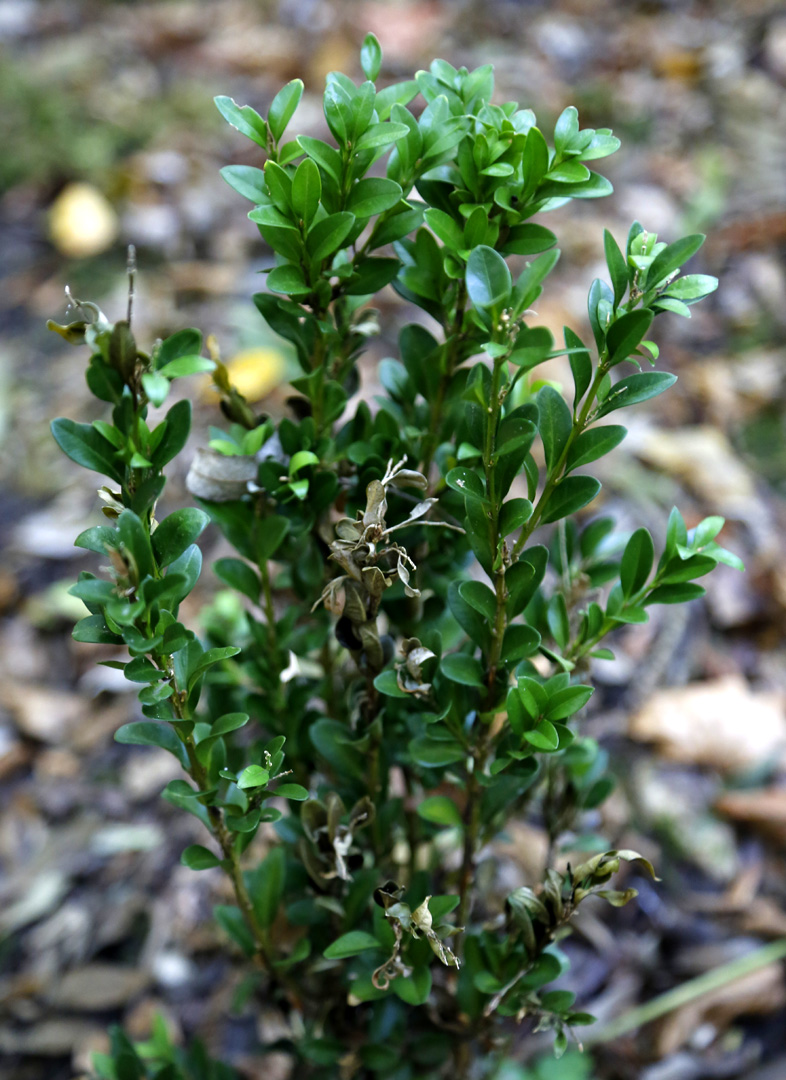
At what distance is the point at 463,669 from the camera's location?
73 cm

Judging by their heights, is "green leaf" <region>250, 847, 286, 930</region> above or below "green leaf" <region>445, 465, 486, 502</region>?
below

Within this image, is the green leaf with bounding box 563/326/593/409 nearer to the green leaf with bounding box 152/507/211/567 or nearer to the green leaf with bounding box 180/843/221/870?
the green leaf with bounding box 152/507/211/567

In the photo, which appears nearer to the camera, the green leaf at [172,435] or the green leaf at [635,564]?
the green leaf at [172,435]

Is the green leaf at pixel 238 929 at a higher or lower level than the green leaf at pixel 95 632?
lower

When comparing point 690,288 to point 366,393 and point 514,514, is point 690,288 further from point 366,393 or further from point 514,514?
point 366,393

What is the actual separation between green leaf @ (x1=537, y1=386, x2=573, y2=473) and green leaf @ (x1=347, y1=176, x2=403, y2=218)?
19 cm

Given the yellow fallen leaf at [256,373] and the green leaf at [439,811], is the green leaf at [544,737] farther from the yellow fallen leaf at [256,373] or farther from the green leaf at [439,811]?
the yellow fallen leaf at [256,373]

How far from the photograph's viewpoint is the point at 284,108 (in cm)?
70

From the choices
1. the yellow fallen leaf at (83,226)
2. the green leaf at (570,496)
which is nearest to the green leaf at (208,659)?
the green leaf at (570,496)

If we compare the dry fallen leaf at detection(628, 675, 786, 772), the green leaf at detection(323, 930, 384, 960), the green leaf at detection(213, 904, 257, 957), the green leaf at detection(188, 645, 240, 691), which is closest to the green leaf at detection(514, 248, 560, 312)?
the green leaf at detection(188, 645, 240, 691)

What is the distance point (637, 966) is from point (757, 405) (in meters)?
1.42

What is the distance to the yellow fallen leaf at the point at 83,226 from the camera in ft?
8.29

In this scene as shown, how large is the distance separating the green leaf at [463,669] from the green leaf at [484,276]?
28 cm

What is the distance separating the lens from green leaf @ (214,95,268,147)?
673 millimetres
